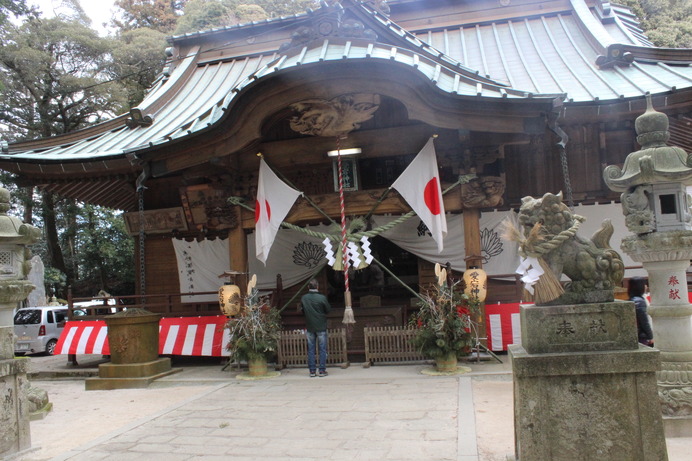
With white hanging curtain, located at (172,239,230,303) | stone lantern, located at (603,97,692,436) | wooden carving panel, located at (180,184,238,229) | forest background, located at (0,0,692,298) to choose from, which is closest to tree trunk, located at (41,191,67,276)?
forest background, located at (0,0,692,298)

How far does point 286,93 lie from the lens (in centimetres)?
939

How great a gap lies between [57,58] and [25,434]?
27321 mm

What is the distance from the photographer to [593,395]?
363 cm

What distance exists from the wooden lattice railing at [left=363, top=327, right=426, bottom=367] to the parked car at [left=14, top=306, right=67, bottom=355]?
13.2 m

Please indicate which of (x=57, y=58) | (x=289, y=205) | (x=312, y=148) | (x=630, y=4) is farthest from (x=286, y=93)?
(x=630, y=4)

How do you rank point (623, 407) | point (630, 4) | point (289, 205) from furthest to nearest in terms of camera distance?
1. point (630, 4)
2. point (289, 205)
3. point (623, 407)

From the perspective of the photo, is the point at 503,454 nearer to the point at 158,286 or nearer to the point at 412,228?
the point at 412,228

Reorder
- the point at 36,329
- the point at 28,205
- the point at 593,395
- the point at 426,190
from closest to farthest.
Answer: the point at 593,395
the point at 426,190
the point at 36,329
the point at 28,205

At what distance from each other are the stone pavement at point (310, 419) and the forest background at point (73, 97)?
20.2 m

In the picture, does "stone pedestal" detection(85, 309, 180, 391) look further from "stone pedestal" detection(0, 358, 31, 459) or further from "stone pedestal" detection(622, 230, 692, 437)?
"stone pedestal" detection(622, 230, 692, 437)

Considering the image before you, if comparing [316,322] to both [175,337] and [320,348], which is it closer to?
[320,348]

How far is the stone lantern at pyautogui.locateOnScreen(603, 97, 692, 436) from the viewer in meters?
5.45

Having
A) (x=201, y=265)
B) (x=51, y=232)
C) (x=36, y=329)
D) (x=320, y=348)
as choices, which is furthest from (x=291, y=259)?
(x=51, y=232)

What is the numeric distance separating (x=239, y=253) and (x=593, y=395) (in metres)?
8.25
